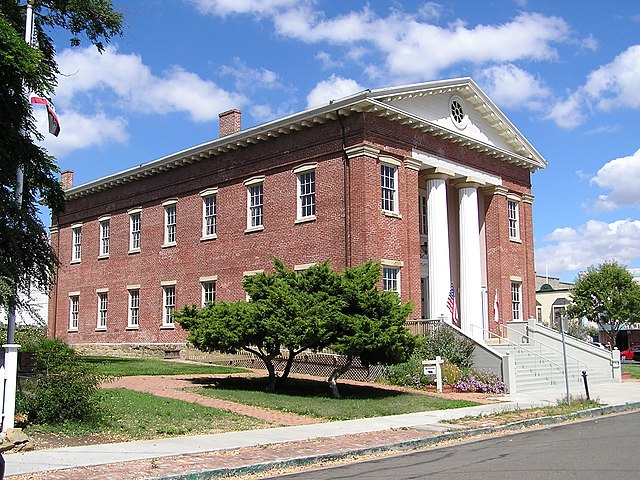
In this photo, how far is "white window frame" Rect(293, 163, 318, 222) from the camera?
2730 cm

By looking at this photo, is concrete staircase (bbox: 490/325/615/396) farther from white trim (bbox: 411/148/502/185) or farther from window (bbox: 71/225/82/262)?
window (bbox: 71/225/82/262)

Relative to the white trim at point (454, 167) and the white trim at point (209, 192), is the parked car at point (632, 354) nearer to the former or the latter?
the white trim at point (454, 167)

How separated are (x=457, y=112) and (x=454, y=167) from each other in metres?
2.47

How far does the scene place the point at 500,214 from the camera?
32.4m

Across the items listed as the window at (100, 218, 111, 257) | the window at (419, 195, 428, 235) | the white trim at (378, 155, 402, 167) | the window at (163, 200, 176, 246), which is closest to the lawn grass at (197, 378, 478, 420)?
the white trim at (378, 155, 402, 167)

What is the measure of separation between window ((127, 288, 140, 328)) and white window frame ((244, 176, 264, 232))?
28.8 ft

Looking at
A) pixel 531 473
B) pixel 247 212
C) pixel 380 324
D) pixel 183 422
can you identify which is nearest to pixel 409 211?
pixel 247 212

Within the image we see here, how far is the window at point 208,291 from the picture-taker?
104 feet

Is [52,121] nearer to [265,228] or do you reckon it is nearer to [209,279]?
[265,228]

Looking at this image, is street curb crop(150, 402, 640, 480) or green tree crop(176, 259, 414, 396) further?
green tree crop(176, 259, 414, 396)

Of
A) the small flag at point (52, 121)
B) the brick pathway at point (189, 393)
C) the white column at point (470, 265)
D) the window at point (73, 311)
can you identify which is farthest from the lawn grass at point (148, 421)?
the window at point (73, 311)

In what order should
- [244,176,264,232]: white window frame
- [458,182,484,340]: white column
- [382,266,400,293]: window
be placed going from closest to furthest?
1. [382,266,400,293]: window
2. [244,176,264,232]: white window frame
3. [458,182,484,340]: white column

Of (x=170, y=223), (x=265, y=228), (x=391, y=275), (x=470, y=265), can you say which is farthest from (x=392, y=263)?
(x=170, y=223)

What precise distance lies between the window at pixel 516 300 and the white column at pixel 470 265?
3309mm
